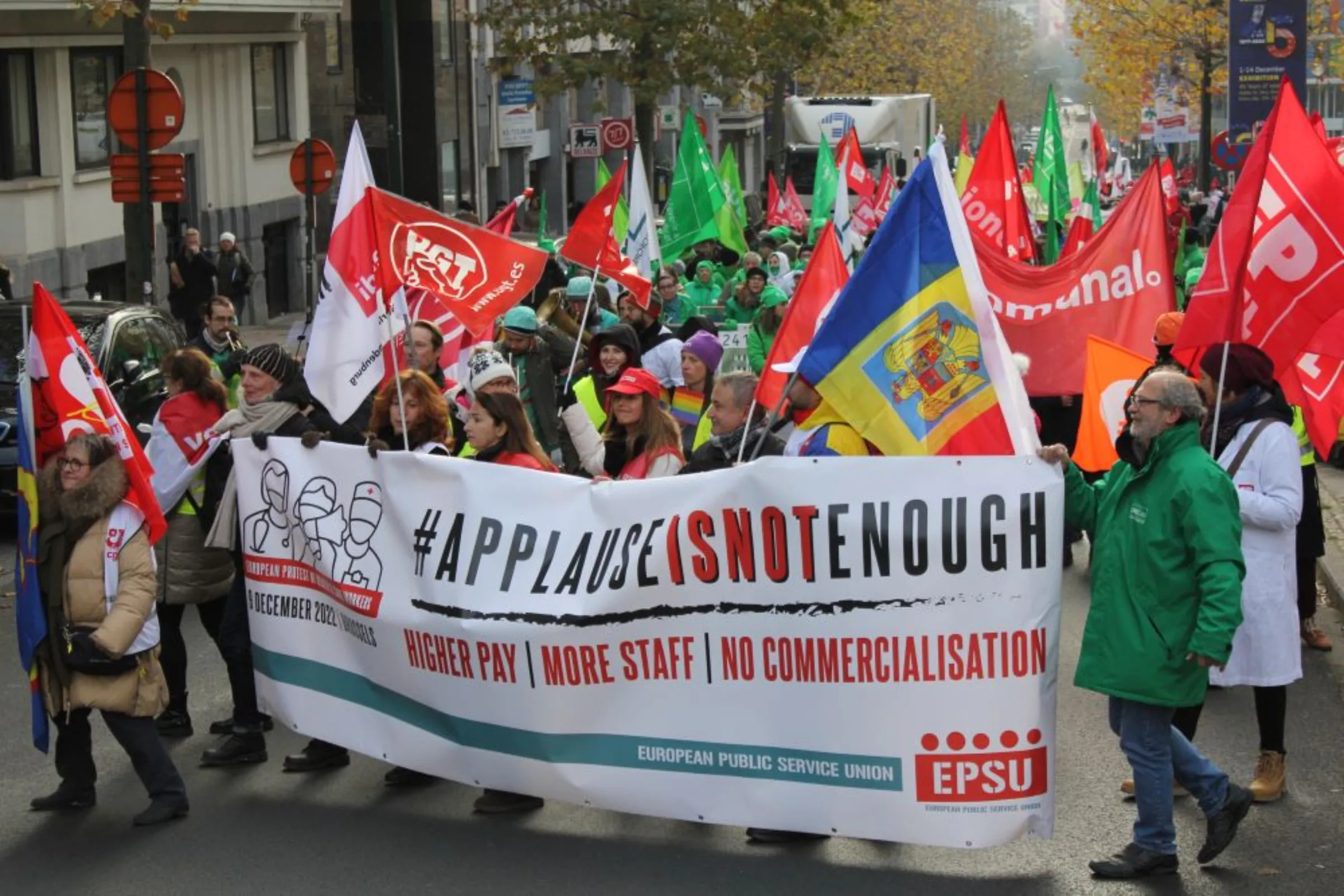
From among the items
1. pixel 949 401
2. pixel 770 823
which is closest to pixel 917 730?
pixel 770 823

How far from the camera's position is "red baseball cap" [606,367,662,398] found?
7762 mm

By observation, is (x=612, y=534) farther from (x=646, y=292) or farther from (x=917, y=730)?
(x=646, y=292)

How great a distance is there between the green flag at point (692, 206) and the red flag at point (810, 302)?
1067 centimetres

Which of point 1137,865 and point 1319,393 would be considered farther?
point 1319,393

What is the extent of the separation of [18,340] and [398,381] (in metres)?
7.37

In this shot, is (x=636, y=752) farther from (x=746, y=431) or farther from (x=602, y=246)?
(x=602, y=246)

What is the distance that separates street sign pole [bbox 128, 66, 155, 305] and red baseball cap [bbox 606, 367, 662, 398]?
10.6 metres

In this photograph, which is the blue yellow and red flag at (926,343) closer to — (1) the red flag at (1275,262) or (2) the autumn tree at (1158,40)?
(1) the red flag at (1275,262)

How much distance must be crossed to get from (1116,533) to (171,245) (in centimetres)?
2493

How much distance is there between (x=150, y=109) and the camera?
57.6ft

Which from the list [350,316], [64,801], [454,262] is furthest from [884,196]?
[64,801]

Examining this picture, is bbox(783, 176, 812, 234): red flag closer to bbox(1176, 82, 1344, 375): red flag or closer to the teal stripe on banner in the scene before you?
bbox(1176, 82, 1344, 375): red flag

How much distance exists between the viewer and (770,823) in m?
6.56

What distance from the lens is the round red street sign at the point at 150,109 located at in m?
Answer: 17.4
